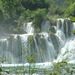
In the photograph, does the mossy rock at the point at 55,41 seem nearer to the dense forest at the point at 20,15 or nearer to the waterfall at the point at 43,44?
the waterfall at the point at 43,44

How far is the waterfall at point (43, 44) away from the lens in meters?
25.9

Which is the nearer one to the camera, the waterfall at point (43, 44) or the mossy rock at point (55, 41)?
the waterfall at point (43, 44)

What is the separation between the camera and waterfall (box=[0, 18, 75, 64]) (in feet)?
84.9

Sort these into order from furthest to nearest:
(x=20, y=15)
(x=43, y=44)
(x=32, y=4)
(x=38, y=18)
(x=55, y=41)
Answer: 1. (x=32, y=4)
2. (x=20, y=15)
3. (x=38, y=18)
4. (x=55, y=41)
5. (x=43, y=44)

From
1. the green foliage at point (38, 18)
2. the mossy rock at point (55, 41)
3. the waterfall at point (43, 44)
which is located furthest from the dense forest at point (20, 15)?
the mossy rock at point (55, 41)

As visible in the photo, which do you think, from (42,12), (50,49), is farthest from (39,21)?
(50,49)

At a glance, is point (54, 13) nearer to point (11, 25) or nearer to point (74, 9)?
point (74, 9)

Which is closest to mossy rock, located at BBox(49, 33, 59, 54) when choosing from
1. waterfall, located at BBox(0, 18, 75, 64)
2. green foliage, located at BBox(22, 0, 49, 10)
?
waterfall, located at BBox(0, 18, 75, 64)

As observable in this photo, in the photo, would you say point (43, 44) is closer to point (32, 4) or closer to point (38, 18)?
point (38, 18)

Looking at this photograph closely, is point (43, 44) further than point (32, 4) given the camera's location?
No

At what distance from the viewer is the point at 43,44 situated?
2728 centimetres

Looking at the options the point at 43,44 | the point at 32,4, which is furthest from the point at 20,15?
the point at 43,44

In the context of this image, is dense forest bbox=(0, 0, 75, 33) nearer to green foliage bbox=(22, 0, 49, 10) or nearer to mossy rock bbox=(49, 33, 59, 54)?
green foliage bbox=(22, 0, 49, 10)

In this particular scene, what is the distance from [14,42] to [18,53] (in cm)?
124
